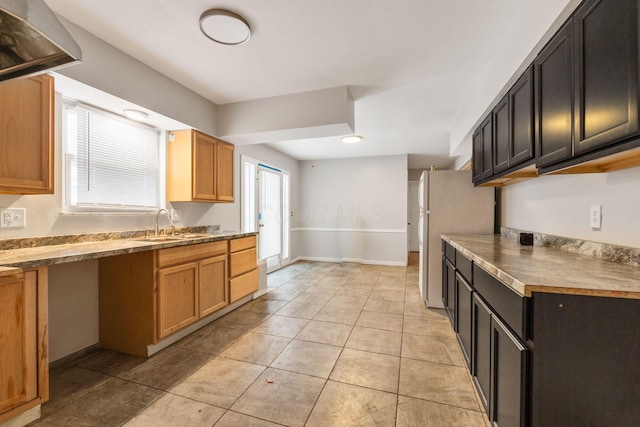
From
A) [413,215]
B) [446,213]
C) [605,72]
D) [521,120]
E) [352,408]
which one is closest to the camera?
[605,72]

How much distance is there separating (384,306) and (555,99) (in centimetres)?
263

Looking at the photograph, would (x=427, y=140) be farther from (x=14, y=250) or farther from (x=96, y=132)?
(x=14, y=250)

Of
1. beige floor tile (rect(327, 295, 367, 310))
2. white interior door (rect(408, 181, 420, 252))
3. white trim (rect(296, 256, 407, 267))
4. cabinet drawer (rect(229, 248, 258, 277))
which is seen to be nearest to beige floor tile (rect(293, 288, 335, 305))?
beige floor tile (rect(327, 295, 367, 310))

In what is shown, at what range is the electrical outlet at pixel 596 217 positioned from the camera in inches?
57.6

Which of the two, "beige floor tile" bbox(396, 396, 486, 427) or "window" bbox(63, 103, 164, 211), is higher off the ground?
"window" bbox(63, 103, 164, 211)

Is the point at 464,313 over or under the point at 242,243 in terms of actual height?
under


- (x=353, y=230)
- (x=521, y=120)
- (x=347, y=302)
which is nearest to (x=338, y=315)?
(x=347, y=302)

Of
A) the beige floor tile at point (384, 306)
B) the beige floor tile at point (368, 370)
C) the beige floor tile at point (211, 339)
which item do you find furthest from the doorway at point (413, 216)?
the beige floor tile at point (211, 339)

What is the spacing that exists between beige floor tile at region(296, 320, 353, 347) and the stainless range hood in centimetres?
246

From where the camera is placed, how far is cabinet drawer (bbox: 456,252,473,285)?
181 centimetres

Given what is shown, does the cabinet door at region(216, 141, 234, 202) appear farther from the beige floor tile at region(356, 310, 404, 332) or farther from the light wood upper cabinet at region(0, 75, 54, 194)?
the beige floor tile at region(356, 310, 404, 332)

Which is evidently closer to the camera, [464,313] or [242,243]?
[464,313]

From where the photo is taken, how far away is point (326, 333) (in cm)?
259

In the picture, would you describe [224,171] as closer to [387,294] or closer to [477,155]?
[387,294]
